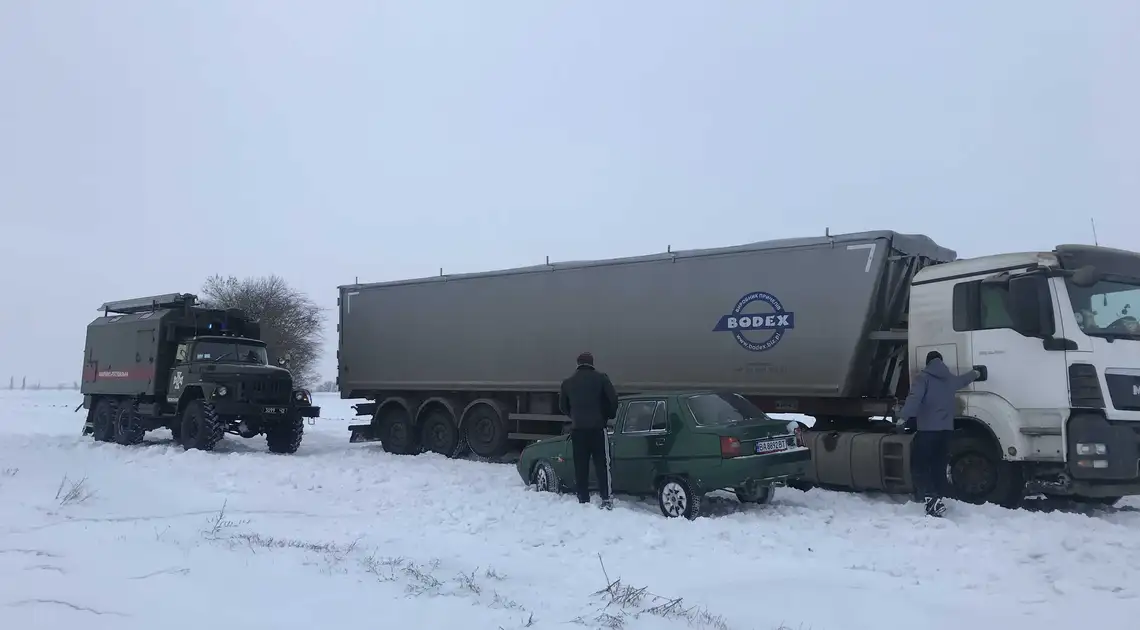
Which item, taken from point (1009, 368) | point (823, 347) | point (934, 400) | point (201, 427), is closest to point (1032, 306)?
point (1009, 368)

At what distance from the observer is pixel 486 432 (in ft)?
50.5

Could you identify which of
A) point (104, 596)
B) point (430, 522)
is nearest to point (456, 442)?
point (430, 522)

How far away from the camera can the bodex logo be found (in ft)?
37.9

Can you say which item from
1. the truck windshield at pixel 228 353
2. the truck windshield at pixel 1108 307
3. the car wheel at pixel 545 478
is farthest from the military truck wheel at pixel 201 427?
the truck windshield at pixel 1108 307

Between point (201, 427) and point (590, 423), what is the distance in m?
9.81

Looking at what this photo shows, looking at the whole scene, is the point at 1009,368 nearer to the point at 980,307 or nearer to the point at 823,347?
the point at 980,307

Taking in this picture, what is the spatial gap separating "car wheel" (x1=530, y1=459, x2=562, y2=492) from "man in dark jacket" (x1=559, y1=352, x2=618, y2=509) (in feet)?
2.62

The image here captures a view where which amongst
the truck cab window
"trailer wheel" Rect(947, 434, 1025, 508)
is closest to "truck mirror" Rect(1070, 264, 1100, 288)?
the truck cab window

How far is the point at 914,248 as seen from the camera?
10.9m

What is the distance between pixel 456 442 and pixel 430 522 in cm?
706

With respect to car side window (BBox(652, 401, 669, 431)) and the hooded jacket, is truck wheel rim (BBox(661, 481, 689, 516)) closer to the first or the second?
car side window (BBox(652, 401, 669, 431))

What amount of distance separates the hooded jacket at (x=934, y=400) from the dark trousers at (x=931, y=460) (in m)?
0.11

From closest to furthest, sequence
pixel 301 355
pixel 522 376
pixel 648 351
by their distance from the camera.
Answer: pixel 648 351 → pixel 522 376 → pixel 301 355

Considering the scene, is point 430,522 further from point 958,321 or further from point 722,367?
point 958,321
